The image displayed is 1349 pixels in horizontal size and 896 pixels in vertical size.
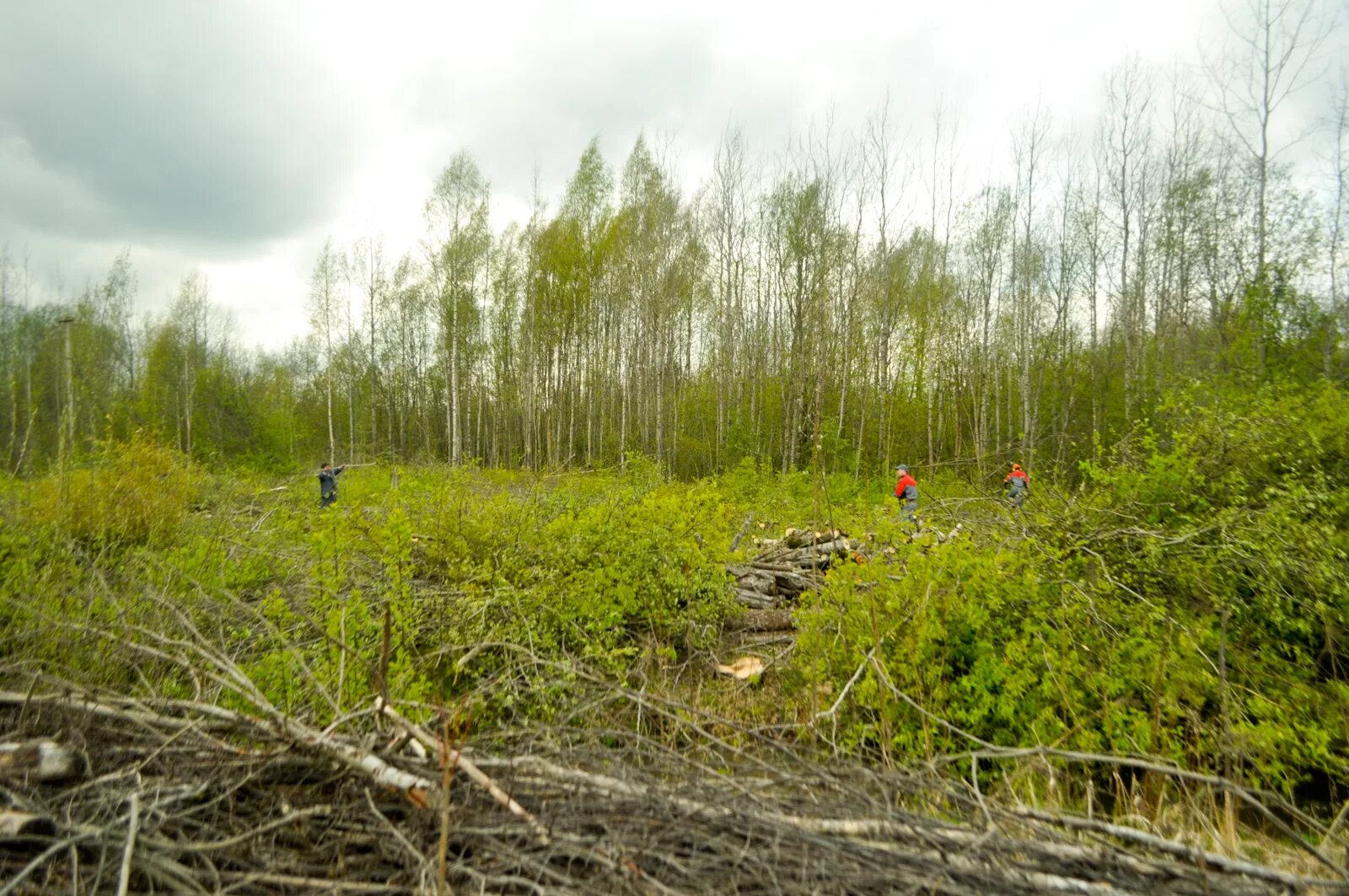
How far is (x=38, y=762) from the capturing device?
2.15 m

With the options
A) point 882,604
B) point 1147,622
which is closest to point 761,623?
point 882,604

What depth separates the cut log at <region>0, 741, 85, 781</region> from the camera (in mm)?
2104

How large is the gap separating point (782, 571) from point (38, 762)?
5.80 m

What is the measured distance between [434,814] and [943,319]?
24.0 meters

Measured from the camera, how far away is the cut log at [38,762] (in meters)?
2.10

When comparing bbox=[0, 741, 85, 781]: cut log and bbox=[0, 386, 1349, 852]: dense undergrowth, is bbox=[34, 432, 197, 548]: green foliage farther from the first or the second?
bbox=[0, 741, 85, 781]: cut log

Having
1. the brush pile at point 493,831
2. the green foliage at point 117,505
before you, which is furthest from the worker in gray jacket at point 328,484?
the brush pile at point 493,831

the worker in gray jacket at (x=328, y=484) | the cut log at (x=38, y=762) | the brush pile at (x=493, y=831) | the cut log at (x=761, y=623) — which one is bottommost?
the cut log at (x=761, y=623)

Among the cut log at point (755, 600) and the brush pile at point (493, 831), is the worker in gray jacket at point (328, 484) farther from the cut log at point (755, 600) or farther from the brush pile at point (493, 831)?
the brush pile at point (493, 831)

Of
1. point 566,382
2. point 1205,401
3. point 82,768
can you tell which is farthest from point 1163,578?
point 566,382

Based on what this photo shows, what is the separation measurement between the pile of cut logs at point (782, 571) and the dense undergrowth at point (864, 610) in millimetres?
893

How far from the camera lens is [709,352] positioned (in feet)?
88.0

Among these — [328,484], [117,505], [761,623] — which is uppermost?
[117,505]

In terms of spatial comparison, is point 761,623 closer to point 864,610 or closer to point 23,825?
point 864,610
